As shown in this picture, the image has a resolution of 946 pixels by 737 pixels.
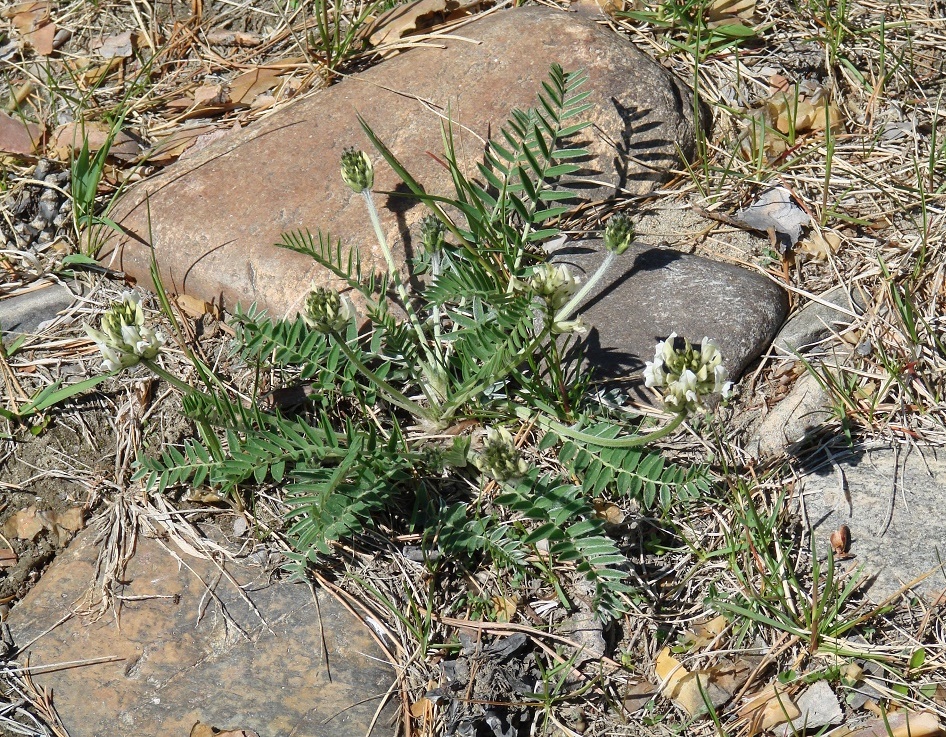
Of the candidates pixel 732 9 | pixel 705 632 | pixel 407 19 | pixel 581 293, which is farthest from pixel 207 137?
pixel 705 632

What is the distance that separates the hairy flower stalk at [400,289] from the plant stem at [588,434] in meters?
0.27

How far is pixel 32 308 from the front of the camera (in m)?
3.10

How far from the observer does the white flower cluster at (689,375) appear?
1962 mm

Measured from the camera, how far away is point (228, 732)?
2273 millimetres

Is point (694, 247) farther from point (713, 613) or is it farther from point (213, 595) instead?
point (213, 595)

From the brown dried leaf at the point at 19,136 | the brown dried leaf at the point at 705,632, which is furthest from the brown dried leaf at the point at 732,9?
the brown dried leaf at the point at 19,136

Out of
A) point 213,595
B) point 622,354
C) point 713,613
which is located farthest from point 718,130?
point 213,595

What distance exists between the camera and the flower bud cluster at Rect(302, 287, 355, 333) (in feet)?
7.41

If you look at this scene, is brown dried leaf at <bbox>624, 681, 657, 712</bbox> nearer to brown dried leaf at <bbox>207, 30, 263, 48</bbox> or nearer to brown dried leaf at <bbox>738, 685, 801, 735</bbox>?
brown dried leaf at <bbox>738, 685, 801, 735</bbox>

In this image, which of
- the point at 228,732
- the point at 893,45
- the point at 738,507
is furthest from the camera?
the point at 893,45

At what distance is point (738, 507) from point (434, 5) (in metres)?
2.50

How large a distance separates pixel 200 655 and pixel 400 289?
1237 millimetres

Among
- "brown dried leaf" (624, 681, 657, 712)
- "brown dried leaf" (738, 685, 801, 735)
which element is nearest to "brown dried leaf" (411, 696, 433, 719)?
"brown dried leaf" (624, 681, 657, 712)

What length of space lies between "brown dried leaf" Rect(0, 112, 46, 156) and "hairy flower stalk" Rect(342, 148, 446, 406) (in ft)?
5.56
